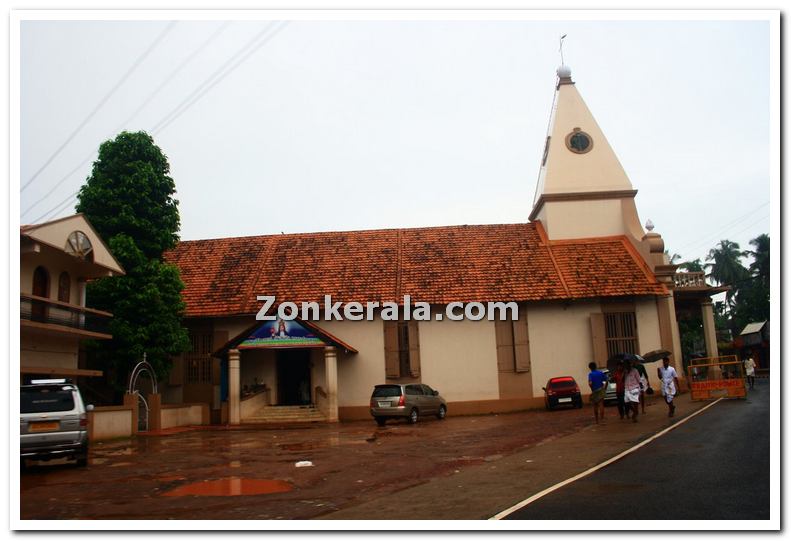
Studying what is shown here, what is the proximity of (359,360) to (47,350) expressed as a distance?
39.7 ft

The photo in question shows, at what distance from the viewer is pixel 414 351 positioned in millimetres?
27984

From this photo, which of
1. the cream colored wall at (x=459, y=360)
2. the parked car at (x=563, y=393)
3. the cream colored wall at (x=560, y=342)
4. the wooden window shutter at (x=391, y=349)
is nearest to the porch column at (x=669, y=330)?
the cream colored wall at (x=560, y=342)

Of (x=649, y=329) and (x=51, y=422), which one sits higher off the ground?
(x=649, y=329)

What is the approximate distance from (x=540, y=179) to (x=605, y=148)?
3.38 meters

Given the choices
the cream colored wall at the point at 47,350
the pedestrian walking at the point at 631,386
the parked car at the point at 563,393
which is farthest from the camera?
the parked car at the point at 563,393

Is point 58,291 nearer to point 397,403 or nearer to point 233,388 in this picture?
point 233,388

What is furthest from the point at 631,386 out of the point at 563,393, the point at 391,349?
the point at 391,349

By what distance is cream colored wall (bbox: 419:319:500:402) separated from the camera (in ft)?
91.6

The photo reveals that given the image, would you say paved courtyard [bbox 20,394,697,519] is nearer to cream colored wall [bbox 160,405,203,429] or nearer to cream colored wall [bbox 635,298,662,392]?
cream colored wall [bbox 160,405,203,429]

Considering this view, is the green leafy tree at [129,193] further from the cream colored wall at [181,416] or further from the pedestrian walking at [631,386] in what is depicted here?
the pedestrian walking at [631,386]

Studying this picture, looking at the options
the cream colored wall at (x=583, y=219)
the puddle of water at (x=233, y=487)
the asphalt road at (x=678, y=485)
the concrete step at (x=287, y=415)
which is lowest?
the concrete step at (x=287, y=415)

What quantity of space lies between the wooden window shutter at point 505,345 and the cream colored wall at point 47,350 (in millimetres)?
15855

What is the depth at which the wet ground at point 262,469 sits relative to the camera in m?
9.14

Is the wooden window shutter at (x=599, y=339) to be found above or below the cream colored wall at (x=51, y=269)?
below
